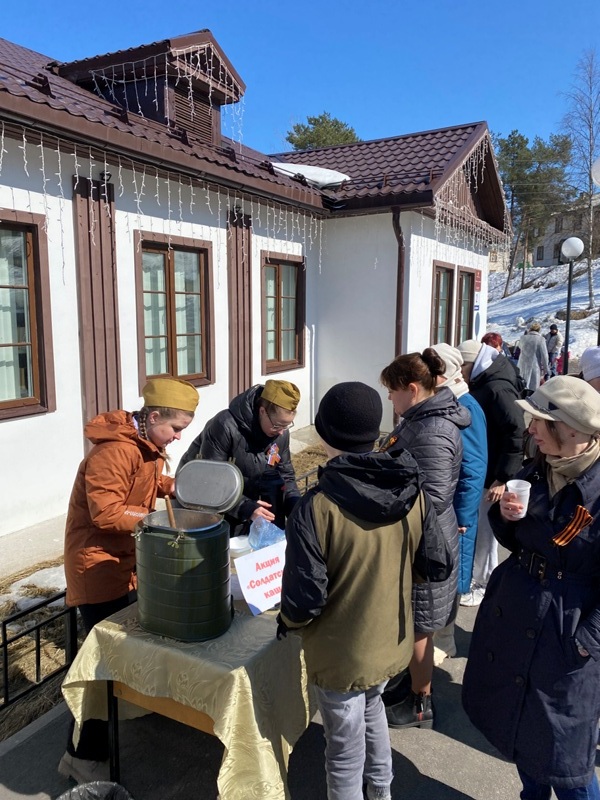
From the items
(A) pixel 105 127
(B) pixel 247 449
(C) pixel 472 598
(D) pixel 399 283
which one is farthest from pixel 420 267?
(B) pixel 247 449

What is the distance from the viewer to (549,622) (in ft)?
6.11

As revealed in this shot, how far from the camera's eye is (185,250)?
696 cm

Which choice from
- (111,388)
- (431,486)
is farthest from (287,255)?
(431,486)

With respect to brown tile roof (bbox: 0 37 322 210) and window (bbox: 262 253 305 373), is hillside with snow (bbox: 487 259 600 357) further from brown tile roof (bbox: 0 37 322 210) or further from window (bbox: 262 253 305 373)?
brown tile roof (bbox: 0 37 322 210)

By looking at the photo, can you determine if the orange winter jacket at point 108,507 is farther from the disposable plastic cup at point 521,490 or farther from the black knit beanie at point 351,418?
the disposable plastic cup at point 521,490

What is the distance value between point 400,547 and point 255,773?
2.87 feet

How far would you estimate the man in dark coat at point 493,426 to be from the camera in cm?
369

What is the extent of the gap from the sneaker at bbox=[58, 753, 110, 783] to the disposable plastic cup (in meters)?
1.92

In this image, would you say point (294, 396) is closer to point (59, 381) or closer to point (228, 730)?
point (228, 730)

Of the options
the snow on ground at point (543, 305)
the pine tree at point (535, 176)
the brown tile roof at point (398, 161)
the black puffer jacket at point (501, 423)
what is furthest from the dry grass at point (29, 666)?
the pine tree at point (535, 176)

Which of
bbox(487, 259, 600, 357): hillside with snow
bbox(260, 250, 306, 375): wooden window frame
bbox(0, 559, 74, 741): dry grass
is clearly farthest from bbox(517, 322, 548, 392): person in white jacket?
bbox(0, 559, 74, 741): dry grass

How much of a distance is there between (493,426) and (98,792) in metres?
2.92

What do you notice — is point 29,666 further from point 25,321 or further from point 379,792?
point 25,321

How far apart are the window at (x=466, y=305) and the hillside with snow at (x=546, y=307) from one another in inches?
349
